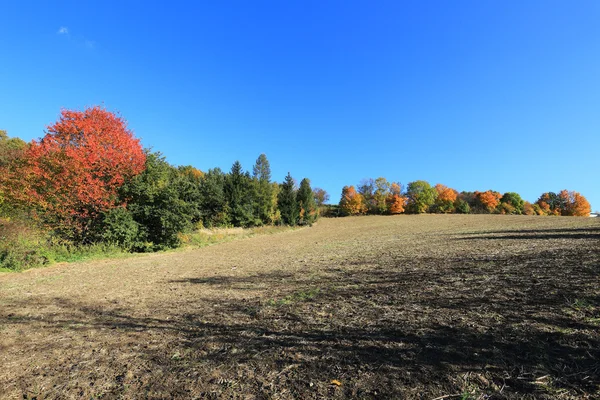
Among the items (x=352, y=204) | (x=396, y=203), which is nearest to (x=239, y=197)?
(x=352, y=204)

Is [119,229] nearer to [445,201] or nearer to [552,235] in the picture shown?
[552,235]

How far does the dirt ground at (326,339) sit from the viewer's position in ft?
9.49

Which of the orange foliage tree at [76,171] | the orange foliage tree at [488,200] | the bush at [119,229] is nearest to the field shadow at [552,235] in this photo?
the bush at [119,229]

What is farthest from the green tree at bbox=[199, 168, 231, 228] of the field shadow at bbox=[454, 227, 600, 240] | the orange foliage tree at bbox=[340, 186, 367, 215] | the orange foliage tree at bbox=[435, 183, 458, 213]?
the orange foliage tree at bbox=[435, 183, 458, 213]

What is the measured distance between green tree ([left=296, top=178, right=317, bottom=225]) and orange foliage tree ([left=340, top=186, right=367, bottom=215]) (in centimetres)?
2932

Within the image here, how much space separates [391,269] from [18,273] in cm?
A: 1534

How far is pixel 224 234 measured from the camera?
31.5m

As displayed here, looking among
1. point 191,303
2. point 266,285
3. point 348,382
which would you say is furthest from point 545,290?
point 191,303

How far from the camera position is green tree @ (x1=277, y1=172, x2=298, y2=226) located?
45.8 meters

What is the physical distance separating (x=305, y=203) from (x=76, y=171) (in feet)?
120

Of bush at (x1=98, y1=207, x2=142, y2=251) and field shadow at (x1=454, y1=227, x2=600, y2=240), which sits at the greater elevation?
bush at (x1=98, y1=207, x2=142, y2=251)

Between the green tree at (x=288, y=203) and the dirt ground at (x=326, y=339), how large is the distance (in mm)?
37607

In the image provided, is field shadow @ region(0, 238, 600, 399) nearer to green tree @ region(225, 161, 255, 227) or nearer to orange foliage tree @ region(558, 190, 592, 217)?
green tree @ region(225, 161, 255, 227)

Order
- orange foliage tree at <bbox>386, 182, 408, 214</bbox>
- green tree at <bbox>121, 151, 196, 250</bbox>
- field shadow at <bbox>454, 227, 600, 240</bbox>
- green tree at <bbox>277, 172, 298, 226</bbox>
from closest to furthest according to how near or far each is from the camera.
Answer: field shadow at <bbox>454, 227, 600, 240</bbox>
green tree at <bbox>121, 151, 196, 250</bbox>
green tree at <bbox>277, 172, 298, 226</bbox>
orange foliage tree at <bbox>386, 182, 408, 214</bbox>
